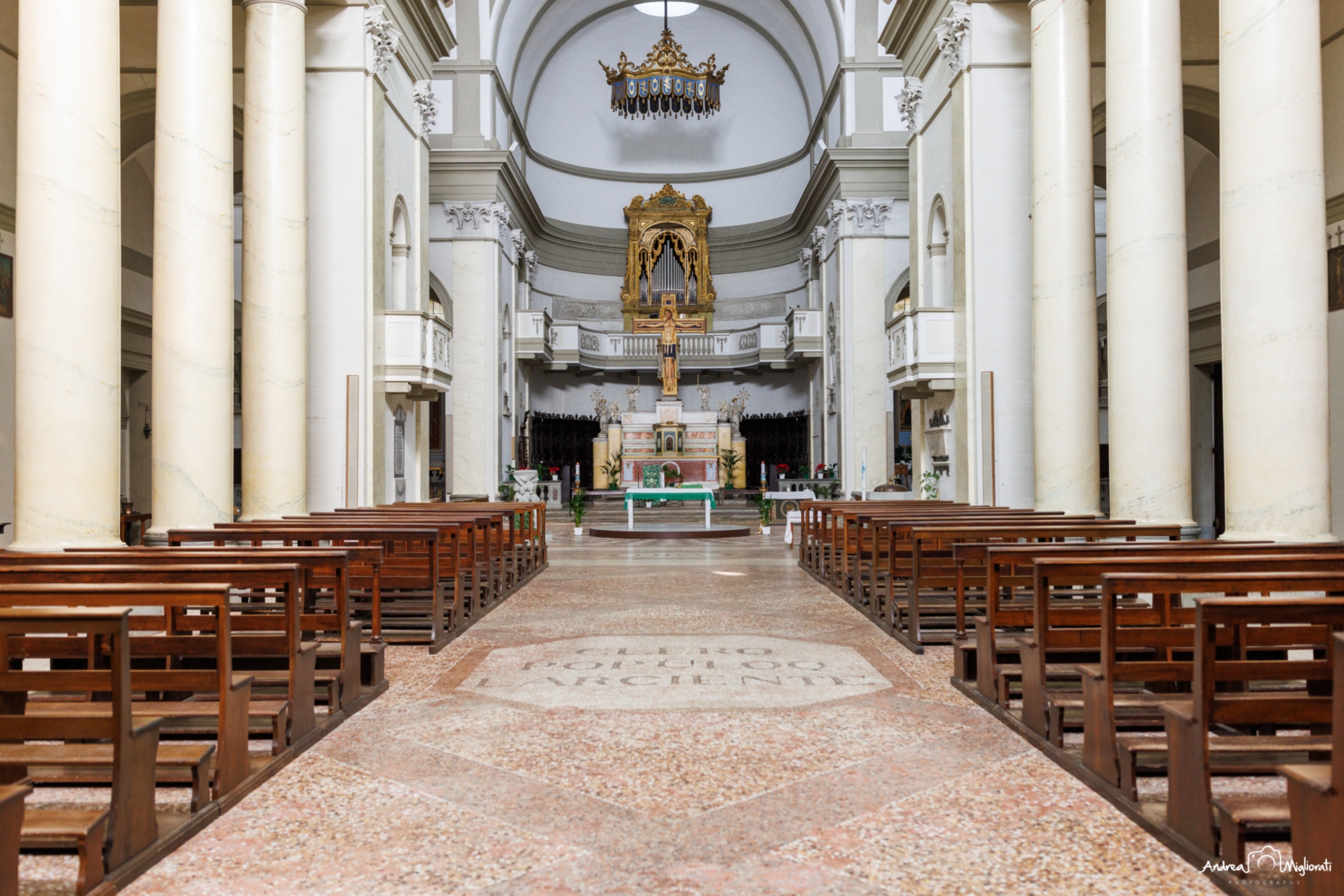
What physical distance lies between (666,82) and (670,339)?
21.6 feet

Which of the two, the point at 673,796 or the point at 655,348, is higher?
the point at 655,348


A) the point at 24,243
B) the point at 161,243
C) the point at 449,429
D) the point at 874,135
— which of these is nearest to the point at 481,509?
the point at 161,243

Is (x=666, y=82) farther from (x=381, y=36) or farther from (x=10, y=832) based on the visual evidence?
(x=10, y=832)

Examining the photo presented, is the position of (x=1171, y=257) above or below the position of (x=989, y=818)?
above

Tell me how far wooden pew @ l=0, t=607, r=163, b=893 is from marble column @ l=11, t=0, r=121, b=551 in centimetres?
378

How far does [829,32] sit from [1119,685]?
21.3 metres

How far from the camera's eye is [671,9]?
2891 centimetres

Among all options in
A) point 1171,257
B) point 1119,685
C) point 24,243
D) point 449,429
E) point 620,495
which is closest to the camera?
point 1119,685

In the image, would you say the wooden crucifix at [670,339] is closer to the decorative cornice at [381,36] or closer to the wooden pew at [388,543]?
the decorative cornice at [381,36]

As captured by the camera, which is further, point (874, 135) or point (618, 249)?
point (618, 249)

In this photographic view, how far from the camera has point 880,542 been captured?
8.41 m

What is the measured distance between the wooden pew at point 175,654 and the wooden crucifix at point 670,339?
907 inches

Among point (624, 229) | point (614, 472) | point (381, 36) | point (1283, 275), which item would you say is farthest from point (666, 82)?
point (1283, 275)

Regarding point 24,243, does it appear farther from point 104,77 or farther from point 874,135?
point 874,135
